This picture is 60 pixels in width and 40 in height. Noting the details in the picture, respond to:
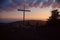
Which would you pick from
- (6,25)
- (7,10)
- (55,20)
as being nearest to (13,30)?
(6,25)

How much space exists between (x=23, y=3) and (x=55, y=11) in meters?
0.42

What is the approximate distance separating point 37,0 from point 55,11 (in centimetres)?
27

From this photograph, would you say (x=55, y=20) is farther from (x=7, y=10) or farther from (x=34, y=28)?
(x=7, y=10)

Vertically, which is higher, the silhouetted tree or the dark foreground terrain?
the silhouetted tree

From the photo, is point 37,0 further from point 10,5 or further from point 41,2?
point 10,5

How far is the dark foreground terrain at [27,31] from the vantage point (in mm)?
1953

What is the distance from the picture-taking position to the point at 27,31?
1967 millimetres

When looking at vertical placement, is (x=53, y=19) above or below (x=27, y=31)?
above

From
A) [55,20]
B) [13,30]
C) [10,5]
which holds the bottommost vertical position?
[13,30]

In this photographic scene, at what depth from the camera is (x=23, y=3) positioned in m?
1.98

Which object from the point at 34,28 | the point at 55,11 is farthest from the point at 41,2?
the point at 34,28

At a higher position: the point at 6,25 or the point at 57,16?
the point at 57,16

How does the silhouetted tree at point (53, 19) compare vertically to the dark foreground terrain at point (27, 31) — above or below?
above

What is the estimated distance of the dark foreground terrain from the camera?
1.95 metres
